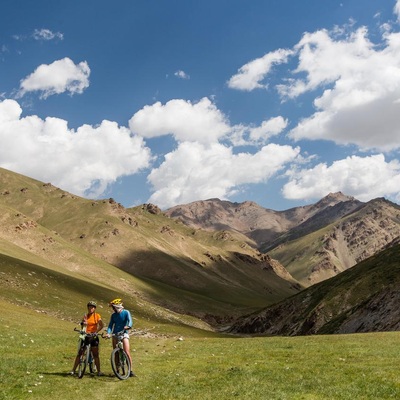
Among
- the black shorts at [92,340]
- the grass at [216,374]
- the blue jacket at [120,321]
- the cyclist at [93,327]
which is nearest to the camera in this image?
the grass at [216,374]

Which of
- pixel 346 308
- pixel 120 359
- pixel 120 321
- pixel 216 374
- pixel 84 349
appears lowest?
pixel 216 374

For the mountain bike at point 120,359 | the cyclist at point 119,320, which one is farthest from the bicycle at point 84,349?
the mountain bike at point 120,359

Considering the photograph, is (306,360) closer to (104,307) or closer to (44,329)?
(44,329)

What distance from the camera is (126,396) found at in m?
19.4

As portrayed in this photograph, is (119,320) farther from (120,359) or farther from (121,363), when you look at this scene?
(121,363)

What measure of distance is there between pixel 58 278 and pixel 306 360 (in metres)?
97.7

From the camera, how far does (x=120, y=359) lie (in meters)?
24.0

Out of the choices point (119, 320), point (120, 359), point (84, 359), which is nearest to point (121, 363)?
point (120, 359)

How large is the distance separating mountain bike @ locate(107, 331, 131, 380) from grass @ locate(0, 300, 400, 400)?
778mm

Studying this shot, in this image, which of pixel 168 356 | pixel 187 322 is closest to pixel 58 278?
pixel 187 322

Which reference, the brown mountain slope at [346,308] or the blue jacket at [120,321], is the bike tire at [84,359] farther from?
the brown mountain slope at [346,308]

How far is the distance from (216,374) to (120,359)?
5715mm

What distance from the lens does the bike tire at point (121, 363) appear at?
23405 mm

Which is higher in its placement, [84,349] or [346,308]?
[346,308]
